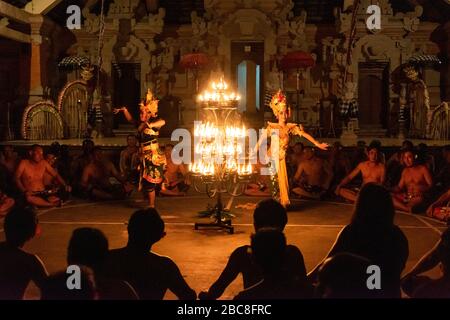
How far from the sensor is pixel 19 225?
4.45m

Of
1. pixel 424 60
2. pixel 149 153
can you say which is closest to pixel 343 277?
pixel 149 153

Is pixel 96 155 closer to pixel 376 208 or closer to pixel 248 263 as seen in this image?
pixel 248 263

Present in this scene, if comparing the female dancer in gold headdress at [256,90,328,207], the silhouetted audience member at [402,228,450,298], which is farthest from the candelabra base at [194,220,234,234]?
the silhouetted audience member at [402,228,450,298]

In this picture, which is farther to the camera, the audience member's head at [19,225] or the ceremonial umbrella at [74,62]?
the ceremonial umbrella at [74,62]

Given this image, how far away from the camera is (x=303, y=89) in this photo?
21.0m

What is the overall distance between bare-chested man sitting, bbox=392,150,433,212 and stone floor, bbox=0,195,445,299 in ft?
1.36

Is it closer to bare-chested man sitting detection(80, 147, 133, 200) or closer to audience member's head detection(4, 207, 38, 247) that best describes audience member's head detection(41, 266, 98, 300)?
audience member's head detection(4, 207, 38, 247)

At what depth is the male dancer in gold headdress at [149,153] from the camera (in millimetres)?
10312

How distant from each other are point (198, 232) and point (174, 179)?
13.6 feet

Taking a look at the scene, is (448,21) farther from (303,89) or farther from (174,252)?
(174,252)

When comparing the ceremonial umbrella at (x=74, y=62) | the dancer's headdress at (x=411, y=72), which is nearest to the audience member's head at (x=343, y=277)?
the dancer's headdress at (x=411, y=72)

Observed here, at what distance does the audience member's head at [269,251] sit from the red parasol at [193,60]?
53.6 ft

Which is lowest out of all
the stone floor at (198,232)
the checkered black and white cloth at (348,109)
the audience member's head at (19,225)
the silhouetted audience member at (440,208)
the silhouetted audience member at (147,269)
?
the stone floor at (198,232)

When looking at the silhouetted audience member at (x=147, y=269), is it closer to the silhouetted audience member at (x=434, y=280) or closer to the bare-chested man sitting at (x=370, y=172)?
the silhouetted audience member at (x=434, y=280)
